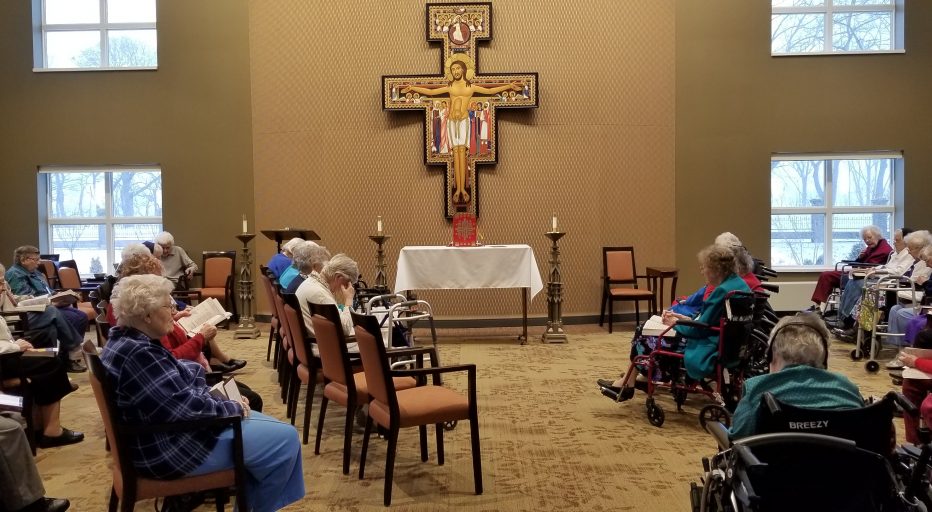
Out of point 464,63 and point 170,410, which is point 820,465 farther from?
point 464,63

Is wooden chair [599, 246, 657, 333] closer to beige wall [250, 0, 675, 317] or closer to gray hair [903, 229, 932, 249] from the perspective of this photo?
beige wall [250, 0, 675, 317]

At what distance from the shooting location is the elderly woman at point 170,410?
261 cm

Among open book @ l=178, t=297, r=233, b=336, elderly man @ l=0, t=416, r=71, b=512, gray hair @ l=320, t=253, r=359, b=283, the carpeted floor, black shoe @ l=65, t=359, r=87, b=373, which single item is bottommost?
the carpeted floor

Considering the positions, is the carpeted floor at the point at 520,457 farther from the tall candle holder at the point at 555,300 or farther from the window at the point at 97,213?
the window at the point at 97,213

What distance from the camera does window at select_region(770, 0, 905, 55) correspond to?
990 centimetres

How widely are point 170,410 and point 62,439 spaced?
243 centimetres

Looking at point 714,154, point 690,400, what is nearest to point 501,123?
point 714,154

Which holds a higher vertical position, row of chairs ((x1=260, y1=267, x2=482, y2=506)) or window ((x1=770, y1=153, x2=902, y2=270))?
window ((x1=770, y1=153, x2=902, y2=270))

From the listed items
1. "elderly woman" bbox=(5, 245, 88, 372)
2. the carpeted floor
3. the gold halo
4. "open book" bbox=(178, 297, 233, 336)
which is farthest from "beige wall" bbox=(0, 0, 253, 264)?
"open book" bbox=(178, 297, 233, 336)

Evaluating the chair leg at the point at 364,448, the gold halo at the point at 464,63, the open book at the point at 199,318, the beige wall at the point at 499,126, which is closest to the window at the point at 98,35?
the beige wall at the point at 499,126

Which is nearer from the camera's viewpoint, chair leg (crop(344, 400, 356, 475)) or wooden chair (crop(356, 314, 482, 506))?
wooden chair (crop(356, 314, 482, 506))

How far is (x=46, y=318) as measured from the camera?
626 centimetres

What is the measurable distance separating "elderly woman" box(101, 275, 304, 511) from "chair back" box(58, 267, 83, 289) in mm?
6698

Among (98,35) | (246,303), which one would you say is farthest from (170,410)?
(98,35)
